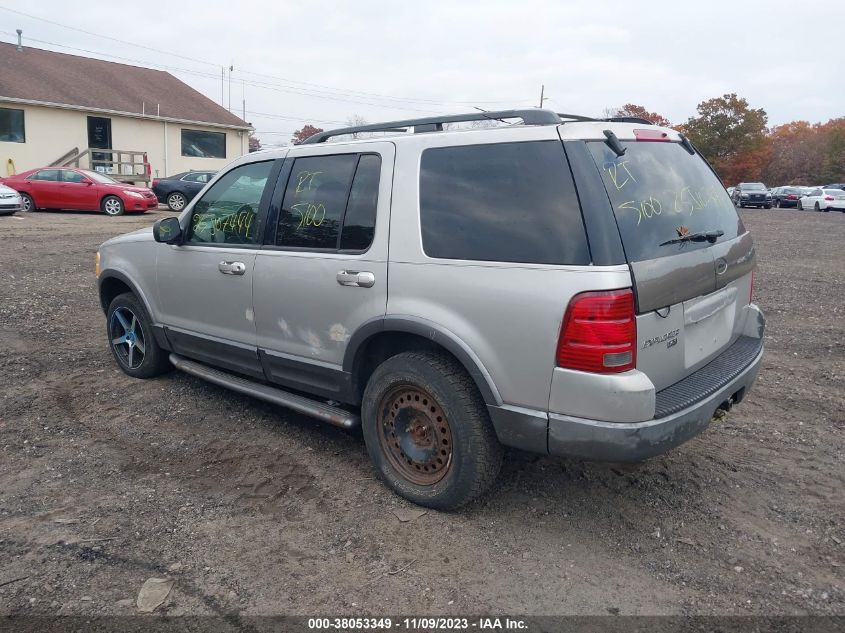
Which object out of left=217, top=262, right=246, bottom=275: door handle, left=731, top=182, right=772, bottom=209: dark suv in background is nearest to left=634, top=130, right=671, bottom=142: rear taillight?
left=217, top=262, right=246, bottom=275: door handle

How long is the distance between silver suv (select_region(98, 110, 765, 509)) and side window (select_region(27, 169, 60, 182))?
1828 cm

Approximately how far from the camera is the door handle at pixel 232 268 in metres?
4.29

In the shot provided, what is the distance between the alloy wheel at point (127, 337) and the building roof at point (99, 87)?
24626 mm

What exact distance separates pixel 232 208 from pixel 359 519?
2.29m

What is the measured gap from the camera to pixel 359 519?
3.48 metres

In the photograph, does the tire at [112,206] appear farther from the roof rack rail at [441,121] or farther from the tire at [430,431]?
the tire at [430,431]

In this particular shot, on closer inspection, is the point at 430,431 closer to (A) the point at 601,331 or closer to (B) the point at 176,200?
(A) the point at 601,331

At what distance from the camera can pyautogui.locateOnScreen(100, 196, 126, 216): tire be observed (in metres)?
19.9

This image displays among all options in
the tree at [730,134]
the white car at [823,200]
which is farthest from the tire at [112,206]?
the tree at [730,134]

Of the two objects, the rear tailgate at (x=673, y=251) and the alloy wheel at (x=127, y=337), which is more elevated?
the rear tailgate at (x=673, y=251)

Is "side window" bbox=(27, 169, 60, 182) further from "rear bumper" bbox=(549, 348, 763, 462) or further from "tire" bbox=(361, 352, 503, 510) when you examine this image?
"rear bumper" bbox=(549, 348, 763, 462)

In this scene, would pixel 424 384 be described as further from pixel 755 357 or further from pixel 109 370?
pixel 109 370

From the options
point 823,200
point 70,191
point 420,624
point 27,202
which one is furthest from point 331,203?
point 823,200

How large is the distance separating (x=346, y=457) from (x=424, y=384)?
3.68 feet
